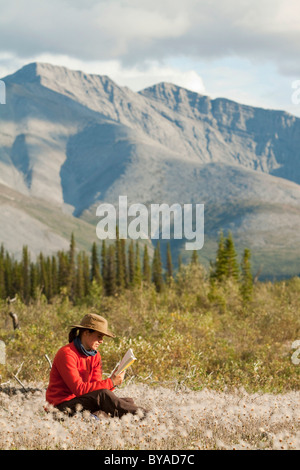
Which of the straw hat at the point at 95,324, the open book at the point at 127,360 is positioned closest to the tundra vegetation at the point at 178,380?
the open book at the point at 127,360

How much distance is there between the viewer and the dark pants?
416 inches

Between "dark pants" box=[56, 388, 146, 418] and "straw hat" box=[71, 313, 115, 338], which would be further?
"dark pants" box=[56, 388, 146, 418]

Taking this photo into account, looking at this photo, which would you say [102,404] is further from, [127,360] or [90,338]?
[90,338]

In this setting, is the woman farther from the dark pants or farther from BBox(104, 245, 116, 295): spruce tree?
BBox(104, 245, 116, 295): spruce tree

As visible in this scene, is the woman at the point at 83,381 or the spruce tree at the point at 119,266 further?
the spruce tree at the point at 119,266

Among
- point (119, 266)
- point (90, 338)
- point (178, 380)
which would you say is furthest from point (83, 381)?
point (119, 266)

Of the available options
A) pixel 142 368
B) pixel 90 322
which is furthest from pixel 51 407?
pixel 142 368

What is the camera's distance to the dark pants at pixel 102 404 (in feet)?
34.7

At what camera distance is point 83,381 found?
10953 millimetres

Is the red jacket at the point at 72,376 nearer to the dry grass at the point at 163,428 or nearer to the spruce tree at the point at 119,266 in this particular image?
the dry grass at the point at 163,428

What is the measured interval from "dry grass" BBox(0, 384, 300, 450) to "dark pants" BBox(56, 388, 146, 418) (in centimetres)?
28

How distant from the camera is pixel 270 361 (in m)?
20.3

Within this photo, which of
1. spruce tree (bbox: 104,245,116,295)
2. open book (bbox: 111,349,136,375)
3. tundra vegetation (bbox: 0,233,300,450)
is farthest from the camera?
spruce tree (bbox: 104,245,116,295)

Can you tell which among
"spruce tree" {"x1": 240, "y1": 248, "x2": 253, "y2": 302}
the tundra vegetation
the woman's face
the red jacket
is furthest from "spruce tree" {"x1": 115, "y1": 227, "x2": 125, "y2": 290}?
the woman's face
